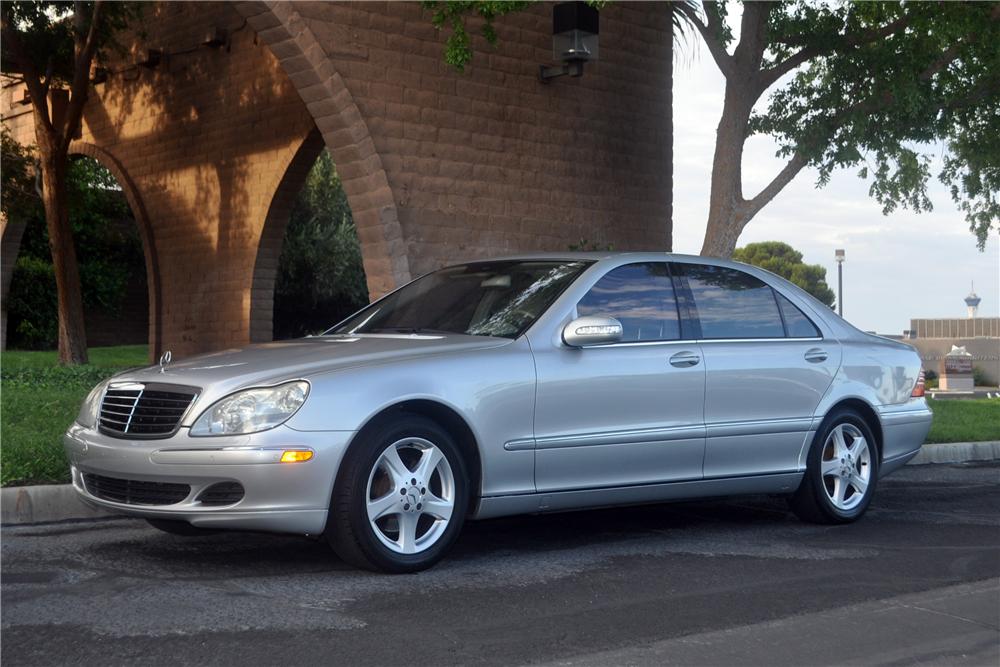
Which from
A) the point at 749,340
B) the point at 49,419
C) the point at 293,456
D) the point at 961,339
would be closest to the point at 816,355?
the point at 749,340

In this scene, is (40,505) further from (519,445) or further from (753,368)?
(753,368)

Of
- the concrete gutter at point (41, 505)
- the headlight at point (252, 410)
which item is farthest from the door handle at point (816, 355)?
the concrete gutter at point (41, 505)

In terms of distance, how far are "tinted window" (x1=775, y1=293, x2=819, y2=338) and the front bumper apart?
10.7ft

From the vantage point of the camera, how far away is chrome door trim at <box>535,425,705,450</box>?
6230mm

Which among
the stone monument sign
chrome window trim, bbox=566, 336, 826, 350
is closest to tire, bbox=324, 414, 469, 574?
chrome window trim, bbox=566, 336, 826, 350

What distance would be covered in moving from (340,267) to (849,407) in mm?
Result: 23071

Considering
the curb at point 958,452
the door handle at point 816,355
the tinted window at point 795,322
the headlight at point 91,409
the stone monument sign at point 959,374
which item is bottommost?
the stone monument sign at point 959,374

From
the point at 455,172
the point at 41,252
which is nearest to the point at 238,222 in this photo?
the point at 455,172

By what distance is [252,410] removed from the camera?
5.52 m

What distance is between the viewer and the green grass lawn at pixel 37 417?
7.76m

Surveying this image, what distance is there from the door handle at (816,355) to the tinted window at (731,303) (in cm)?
20

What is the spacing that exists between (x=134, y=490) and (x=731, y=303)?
3.55 metres

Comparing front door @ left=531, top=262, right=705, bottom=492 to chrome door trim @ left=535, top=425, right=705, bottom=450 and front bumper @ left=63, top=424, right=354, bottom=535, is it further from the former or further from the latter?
front bumper @ left=63, top=424, right=354, bottom=535

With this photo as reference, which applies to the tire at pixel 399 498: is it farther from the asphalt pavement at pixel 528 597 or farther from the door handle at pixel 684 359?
the door handle at pixel 684 359
